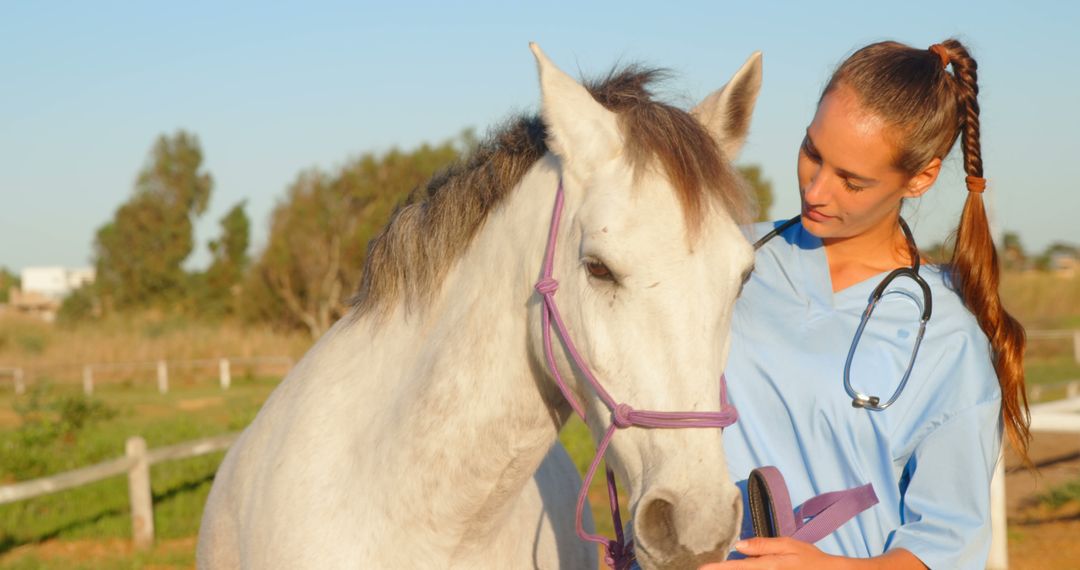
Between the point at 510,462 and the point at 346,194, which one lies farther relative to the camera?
the point at 346,194

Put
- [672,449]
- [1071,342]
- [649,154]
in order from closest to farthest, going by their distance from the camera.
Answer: [672,449] < [649,154] < [1071,342]

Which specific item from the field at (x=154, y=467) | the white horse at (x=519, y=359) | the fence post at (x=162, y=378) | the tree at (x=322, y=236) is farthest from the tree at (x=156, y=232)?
the white horse at (x=519, y=359)

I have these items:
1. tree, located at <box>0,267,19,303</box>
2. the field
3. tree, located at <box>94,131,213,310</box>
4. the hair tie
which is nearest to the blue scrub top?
the hair tie

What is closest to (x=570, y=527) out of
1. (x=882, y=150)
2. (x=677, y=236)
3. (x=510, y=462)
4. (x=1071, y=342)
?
(x=510, y=462)

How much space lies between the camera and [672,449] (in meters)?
1.83

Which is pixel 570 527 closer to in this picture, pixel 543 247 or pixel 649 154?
pixel 543 247

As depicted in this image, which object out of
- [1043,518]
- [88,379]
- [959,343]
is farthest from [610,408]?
[88,379]

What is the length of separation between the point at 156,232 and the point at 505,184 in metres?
41.7

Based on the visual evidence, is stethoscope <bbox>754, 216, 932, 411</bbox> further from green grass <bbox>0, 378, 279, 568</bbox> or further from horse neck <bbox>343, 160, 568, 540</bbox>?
green grass <bbox>0, 378, 279, 568</bbox>

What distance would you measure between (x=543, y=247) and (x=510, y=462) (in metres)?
0.50

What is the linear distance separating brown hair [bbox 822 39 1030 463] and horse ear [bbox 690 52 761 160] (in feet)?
0.57

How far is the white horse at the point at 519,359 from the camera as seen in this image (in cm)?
184

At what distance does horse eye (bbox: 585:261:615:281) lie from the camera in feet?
6.23

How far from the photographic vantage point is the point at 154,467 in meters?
10.6
